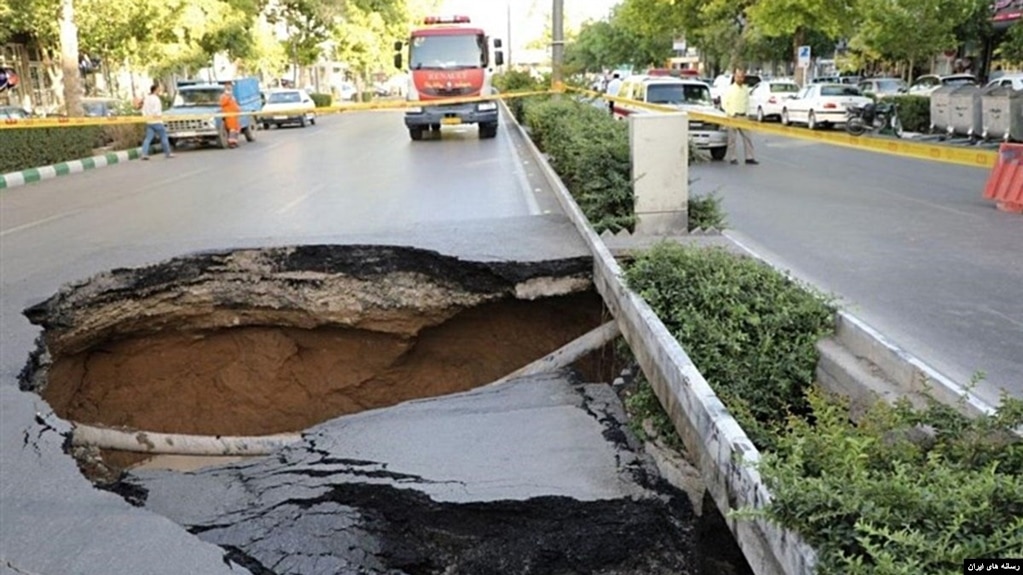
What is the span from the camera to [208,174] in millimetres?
16234

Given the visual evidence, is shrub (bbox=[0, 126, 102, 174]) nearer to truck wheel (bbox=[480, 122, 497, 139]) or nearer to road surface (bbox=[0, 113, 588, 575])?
road surface (bbox=[0, 113, 588, 575])

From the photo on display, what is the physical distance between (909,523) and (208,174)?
51.0 ft

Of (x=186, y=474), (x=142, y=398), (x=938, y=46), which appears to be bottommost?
(x=142, y=398)

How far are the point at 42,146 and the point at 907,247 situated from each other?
16.3 meters

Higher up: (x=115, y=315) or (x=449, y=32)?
(x=449, y=32)

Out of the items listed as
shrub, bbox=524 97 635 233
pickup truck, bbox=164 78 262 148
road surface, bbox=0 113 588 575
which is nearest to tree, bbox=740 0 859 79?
road surface, bbox=0 113 588 575

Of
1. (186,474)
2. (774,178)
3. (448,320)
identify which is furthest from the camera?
(774,178)

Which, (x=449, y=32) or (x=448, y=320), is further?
(x=449, y=32)

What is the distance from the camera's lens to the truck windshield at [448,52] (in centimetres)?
2158

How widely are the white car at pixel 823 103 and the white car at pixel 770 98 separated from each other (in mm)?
1319

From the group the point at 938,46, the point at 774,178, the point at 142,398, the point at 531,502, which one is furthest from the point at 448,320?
the point at 938,46

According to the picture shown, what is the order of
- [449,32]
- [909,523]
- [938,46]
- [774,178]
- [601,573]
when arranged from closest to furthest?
[909,523]
[601,573]
[774,178]
[449,32]
[938,46]

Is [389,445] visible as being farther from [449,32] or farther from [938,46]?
[938,46]

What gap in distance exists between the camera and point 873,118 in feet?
83.1
